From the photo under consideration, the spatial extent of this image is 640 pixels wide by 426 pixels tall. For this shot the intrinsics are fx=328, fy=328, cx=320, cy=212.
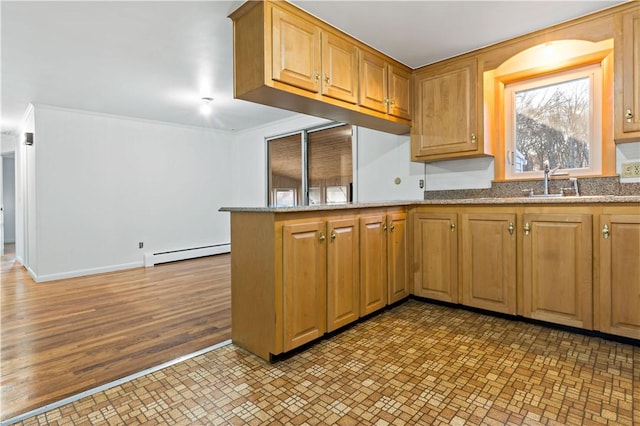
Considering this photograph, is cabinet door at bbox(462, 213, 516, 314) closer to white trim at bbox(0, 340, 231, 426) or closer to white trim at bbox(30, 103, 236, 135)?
white trim at bbox(0, 340, 231, 426)

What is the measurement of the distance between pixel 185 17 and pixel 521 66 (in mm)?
2677

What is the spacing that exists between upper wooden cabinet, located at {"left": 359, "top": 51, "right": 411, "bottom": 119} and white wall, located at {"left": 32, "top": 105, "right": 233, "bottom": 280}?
400cm

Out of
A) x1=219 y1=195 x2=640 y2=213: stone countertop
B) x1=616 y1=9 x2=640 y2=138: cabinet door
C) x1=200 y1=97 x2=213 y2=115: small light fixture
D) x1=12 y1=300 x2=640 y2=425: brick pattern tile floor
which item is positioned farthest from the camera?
x1=200 y1=97 x2=213 y2=115: small light fixture

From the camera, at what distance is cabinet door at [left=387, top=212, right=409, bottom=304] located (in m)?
2.84

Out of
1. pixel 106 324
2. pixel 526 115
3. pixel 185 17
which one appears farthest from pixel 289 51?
pixel 106 324

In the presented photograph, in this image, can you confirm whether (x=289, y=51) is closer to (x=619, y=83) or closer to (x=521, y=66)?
(x=521, y=66)

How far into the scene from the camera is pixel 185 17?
7.64 feet

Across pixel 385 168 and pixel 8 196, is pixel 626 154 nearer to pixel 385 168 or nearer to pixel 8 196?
pixel 385 168

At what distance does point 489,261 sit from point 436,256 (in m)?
0.44

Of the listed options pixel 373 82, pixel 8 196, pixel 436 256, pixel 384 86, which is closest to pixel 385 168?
pixel 384 86

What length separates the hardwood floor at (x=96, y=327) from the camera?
6.14 feet

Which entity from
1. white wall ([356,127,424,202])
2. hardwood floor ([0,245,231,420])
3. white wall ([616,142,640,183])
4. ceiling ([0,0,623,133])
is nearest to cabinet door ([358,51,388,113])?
ceiling ([0,0,623,133])

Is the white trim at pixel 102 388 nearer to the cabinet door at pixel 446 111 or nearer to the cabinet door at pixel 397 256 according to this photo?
the cabinet door at pixel 397 256

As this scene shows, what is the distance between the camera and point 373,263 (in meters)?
2.64
